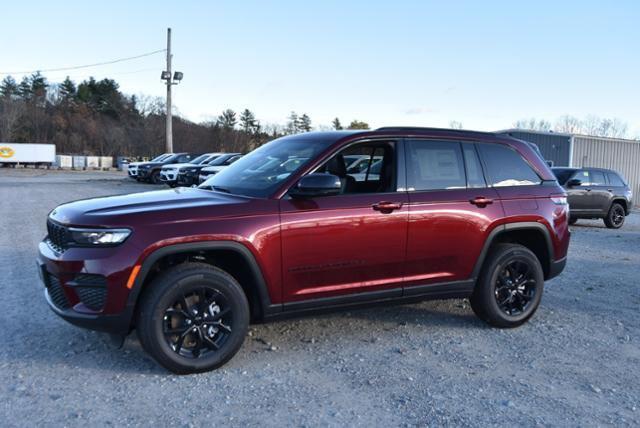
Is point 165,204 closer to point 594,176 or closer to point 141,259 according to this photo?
point 141,259

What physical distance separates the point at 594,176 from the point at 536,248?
11.1m

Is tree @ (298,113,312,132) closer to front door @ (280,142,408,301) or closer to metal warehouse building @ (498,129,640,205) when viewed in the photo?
metal warehouse building @ (498,129,640,205)

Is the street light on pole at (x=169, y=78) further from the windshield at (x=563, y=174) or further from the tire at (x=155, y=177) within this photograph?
the windshield at (x=563, y=174)

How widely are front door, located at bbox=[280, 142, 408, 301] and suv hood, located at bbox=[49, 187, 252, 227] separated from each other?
46cm

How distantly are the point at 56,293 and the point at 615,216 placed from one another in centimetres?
1531

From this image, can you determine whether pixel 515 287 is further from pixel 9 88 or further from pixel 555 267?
pixel 9 88

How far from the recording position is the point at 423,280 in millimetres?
4984

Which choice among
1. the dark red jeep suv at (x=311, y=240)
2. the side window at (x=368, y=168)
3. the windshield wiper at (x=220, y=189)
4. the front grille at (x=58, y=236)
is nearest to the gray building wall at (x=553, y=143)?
the dark red jeep suv at (x=311, y=240)

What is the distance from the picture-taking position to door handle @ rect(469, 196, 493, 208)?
17.0 feet

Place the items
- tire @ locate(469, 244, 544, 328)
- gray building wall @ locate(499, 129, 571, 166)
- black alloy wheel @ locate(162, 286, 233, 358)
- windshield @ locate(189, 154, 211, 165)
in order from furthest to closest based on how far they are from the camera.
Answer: gray building wall @ locate(499, 129, 571, 166) < windshield @ locate(189, 154, 211, 165) < tire @ locate(469, 244, 544, 328) < black alloy wheel @ locate(162, 286, 233, 358)

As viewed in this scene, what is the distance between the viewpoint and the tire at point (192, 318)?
158 inches

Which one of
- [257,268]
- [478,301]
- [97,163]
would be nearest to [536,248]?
[478,301]

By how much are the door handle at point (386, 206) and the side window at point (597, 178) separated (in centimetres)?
1246

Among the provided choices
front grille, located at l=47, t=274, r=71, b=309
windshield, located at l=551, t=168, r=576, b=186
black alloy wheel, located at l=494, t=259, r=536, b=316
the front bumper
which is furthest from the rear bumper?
windshield, located at l=551, t=168, r=576, b=186
